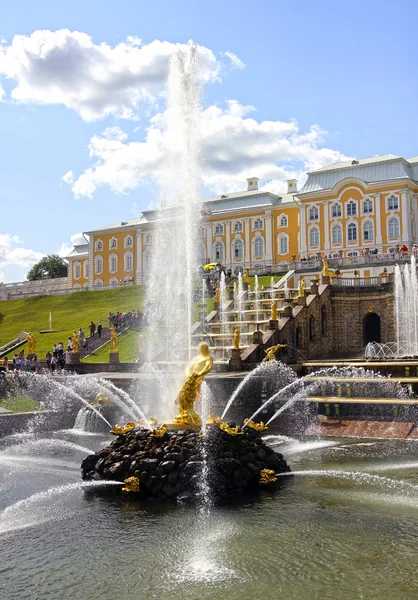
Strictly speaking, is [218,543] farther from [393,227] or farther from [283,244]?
[283,244]

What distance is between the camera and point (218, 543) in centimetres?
865

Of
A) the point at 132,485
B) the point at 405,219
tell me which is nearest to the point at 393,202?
the point at 405,219

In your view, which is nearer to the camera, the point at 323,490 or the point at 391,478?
the point at 323,490

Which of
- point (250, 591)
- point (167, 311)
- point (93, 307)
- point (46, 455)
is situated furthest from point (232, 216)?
point (250, 591)

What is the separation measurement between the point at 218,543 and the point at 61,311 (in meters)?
44.6

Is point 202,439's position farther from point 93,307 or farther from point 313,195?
point 313,195

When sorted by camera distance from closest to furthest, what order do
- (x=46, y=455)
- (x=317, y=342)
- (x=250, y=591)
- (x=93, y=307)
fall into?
(x=250, y=591), (x=46, y=455), (x=317, y=342), (x=93, y=307)

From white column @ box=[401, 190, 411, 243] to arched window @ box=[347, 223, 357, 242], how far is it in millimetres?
4570

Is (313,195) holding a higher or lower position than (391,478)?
higher

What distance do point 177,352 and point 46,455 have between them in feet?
45.4

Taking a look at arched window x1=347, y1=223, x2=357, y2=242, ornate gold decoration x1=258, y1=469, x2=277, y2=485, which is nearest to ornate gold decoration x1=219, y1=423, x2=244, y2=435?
ornate gold decoration x1=258, y1=469, x2=277, y2=485

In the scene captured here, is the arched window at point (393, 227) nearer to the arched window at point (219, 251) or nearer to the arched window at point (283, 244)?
the arched window at point (283, 244)

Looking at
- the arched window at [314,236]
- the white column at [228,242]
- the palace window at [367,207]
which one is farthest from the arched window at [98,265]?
the palace window at [367,207]

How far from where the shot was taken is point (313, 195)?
6016 centimetres
